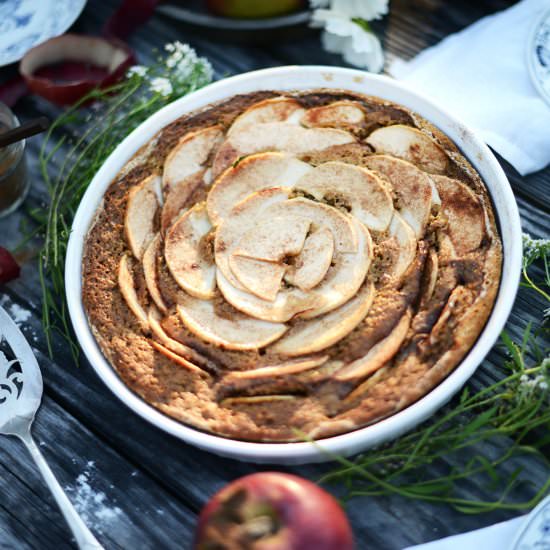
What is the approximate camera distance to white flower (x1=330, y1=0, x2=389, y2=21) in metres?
2.69

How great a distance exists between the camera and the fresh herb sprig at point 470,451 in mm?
1978

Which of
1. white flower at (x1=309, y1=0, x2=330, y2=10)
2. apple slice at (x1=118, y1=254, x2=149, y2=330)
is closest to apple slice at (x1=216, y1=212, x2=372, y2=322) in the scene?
apple slice at (x1=118, y1=254, x2=149, y2=330)

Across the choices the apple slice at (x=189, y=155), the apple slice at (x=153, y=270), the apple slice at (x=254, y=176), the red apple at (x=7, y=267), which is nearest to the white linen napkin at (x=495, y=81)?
the apple slice at (x=254, y=176)

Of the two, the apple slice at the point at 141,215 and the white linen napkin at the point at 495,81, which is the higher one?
the apple slice at the point at 141,215

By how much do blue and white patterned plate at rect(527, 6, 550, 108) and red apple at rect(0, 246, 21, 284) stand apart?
1679mm

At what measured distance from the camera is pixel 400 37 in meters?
2.96

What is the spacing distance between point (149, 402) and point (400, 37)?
5.46ft

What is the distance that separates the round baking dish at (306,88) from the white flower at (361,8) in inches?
14.5

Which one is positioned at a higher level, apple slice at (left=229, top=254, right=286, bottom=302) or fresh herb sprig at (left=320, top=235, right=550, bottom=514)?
apple slice at (left=229, top=254, right=286, bottom=302)

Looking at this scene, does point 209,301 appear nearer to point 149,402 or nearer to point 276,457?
point 149,402

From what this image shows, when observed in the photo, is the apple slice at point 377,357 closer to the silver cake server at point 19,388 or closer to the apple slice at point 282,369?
the apple slice at point 282,369

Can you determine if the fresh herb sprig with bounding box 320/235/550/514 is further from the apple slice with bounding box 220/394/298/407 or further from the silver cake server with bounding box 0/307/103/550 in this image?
the silver cake server with bounding box 0/307/103/550

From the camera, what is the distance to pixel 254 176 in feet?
7.53

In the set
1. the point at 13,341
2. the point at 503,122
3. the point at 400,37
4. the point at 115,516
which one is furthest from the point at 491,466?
the point at 400,37
